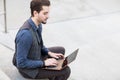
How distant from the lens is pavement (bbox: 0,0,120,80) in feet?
12.2

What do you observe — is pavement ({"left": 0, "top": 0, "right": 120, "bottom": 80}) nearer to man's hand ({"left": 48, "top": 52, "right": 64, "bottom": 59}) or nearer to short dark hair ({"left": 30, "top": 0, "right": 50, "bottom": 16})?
man's hand ({"left": 48, "top": 52, "right": 64, "bottom": 59})

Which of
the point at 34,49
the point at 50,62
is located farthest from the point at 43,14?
the point at 50,62

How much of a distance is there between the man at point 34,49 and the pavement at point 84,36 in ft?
0.81

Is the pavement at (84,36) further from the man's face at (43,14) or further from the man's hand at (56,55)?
the man's face at (43,14)

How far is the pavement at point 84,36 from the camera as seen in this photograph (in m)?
3.70

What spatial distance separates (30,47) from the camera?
275cm

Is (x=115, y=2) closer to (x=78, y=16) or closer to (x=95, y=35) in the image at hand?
(x=78, y=16)

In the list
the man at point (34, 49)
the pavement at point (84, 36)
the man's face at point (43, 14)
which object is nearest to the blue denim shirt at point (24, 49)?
the man at point (34, 49)

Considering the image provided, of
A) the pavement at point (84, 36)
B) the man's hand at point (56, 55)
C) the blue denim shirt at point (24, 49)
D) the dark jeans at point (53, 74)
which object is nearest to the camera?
the blue denim shirt at point (24, 49)

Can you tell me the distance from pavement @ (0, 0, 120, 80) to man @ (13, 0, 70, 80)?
247mm

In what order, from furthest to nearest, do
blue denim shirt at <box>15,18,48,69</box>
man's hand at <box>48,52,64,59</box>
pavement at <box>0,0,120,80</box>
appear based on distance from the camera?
pavement at <box>0,0,120,80</box> → man's hand at <box>48,52,64,59</box> → blue denim shirt at <box>15,18,48,69</box>

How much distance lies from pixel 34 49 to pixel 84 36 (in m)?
2.05

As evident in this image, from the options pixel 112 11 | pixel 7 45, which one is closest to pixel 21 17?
pixel 7 45

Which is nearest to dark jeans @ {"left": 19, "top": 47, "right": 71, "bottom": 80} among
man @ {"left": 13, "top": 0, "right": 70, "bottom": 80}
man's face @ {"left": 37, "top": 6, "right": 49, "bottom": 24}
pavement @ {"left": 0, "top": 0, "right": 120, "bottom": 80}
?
man @ {"left": 13, "top": 0, "right": 70, "bottom": 80}
